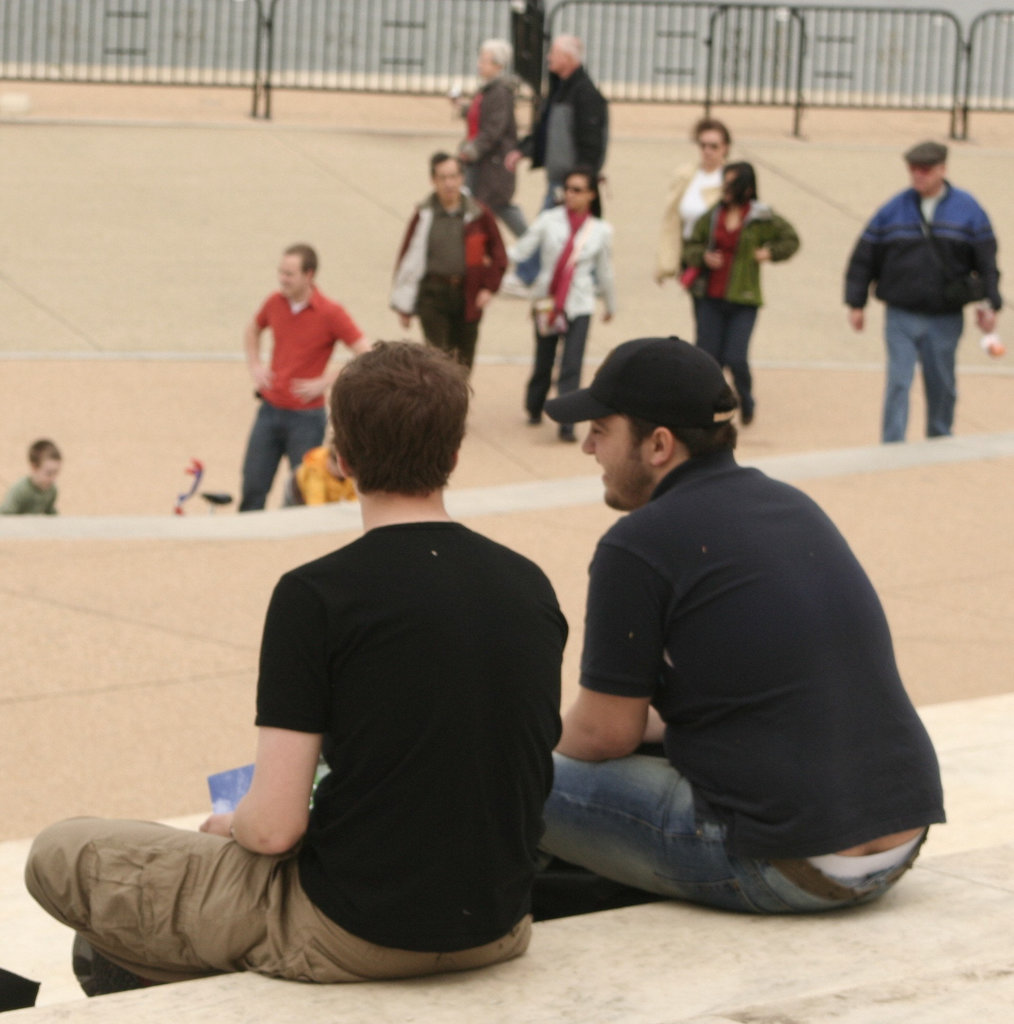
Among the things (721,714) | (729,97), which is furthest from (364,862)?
(729,97)

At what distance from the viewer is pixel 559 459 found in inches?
386

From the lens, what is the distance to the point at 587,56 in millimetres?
21047

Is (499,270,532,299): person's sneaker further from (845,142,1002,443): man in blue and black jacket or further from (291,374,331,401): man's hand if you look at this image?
(291,374,331,401): man's hand

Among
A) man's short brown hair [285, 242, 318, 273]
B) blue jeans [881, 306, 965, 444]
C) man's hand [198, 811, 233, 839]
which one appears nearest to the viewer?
man's hand [198, 811, 233, 839]

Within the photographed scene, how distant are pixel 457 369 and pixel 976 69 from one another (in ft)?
74.0

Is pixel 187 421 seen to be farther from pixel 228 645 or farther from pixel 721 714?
pixel 721 714

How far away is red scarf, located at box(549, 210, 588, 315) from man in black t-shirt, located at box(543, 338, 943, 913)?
689 cm

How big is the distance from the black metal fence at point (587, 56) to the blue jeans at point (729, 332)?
305 inches

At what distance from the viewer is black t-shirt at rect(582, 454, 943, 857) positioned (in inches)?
116

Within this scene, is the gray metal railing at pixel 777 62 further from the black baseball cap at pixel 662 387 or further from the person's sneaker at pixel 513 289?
the black baseball cap at pixel 662 387

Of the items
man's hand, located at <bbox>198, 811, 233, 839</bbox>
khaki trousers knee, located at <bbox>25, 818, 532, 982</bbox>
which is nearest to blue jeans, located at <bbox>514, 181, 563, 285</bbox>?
man's hand, located at <bbox>198, 811, 233, 839</bbox>

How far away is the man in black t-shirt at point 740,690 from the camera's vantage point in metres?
2.95

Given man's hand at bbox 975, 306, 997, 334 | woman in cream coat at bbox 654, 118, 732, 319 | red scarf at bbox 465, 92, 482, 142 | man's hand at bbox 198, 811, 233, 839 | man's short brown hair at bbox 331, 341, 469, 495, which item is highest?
red scarf at bbox 465, 92, 482, 142

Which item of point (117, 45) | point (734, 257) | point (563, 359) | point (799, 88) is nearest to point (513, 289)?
point (563, 359)
